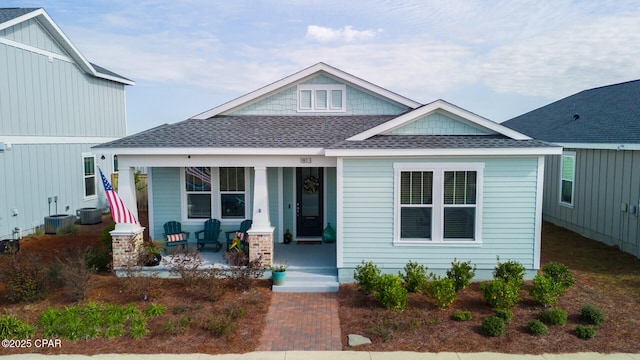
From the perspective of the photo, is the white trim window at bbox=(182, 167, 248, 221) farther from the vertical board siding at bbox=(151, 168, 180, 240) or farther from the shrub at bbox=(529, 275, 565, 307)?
the shrub at bbox=(529, 275, 565, 307)

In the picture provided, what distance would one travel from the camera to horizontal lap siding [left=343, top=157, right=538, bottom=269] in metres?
10.4

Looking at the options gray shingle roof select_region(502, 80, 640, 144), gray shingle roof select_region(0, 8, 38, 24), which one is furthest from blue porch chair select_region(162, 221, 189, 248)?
gray shingle roof select_region(502, 80, 640, 144)

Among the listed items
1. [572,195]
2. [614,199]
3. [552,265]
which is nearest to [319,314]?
[552,265]

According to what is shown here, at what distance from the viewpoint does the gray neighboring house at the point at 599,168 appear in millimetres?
12930

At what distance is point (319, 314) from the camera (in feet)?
29.3

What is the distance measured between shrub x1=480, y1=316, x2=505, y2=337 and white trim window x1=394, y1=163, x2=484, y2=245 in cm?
279

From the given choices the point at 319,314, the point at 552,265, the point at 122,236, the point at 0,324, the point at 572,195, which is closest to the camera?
the point at 0,324

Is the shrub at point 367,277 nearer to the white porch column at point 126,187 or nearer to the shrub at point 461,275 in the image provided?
the shrub at point 461,275

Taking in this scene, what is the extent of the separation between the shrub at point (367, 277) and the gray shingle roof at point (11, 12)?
1377 centimetres

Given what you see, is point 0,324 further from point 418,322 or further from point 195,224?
point 418,322

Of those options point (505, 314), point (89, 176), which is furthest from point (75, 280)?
point (89, 176)

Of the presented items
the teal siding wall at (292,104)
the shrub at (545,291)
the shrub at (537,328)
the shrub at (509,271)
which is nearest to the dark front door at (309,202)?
the teal siding wall at (292,104)

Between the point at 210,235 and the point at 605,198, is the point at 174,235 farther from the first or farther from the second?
the point at 605,198

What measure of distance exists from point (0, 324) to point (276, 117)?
28.1 feet
